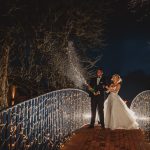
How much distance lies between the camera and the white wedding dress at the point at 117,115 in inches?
565

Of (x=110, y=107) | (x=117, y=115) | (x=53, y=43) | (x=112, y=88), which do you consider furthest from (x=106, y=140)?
(x=53, y=43)

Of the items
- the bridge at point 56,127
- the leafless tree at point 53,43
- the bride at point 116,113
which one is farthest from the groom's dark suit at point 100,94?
the leafless tree at point 53,43

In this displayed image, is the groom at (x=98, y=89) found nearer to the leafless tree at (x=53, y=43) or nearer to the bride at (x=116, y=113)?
the bride at (x=116, y=113)

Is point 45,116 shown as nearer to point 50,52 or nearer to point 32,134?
point 32,134

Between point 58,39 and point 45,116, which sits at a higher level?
point 58,39

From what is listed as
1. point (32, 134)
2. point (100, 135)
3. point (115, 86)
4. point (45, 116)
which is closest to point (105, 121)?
point (115, 86)

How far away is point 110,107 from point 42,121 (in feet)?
19.1

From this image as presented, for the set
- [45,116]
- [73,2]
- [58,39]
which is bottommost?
[45,116]

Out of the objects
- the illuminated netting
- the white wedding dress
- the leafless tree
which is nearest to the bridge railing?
the white wedding dress

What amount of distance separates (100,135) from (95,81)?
7.51 feet

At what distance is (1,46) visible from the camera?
19.1 m

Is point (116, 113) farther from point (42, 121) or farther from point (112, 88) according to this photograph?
point (42, 121)

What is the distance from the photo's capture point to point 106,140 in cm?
Result: 1159

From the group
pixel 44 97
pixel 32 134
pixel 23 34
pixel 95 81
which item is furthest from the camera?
pixel 23 34
